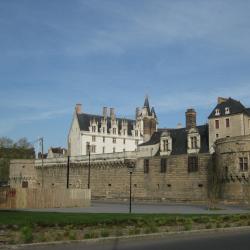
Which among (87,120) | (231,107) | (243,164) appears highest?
(87,120)

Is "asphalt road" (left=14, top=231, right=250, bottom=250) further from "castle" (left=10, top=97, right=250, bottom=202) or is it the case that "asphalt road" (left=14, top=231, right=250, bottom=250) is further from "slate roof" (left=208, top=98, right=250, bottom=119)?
"slate roof" (left=208, top=98, right=250, bottom=119)

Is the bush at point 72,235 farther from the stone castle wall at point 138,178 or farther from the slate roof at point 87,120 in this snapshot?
the slate roof at point 87,120

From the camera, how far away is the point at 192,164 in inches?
2105

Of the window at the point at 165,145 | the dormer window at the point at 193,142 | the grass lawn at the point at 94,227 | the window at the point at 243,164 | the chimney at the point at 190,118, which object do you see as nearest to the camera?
the grass lawn at the point at 94,227

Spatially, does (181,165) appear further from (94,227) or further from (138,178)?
(94,227)

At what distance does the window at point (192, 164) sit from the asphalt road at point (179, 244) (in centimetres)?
3539

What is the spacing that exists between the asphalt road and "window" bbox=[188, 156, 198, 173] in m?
35.4

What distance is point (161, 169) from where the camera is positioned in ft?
187

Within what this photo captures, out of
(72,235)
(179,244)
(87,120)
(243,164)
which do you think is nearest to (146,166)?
(243,164)

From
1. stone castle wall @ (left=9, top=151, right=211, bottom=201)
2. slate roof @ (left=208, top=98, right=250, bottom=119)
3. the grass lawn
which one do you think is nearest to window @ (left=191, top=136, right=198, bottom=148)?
stone castle wall @ (left=9, top=151, right=211, bottom=201)

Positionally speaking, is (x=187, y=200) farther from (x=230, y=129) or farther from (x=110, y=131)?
(x=110, y=131)

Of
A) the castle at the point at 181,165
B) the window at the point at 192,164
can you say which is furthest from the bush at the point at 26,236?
the window at the point at 192,164

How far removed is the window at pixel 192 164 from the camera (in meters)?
53.1

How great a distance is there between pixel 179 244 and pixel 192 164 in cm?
3848
